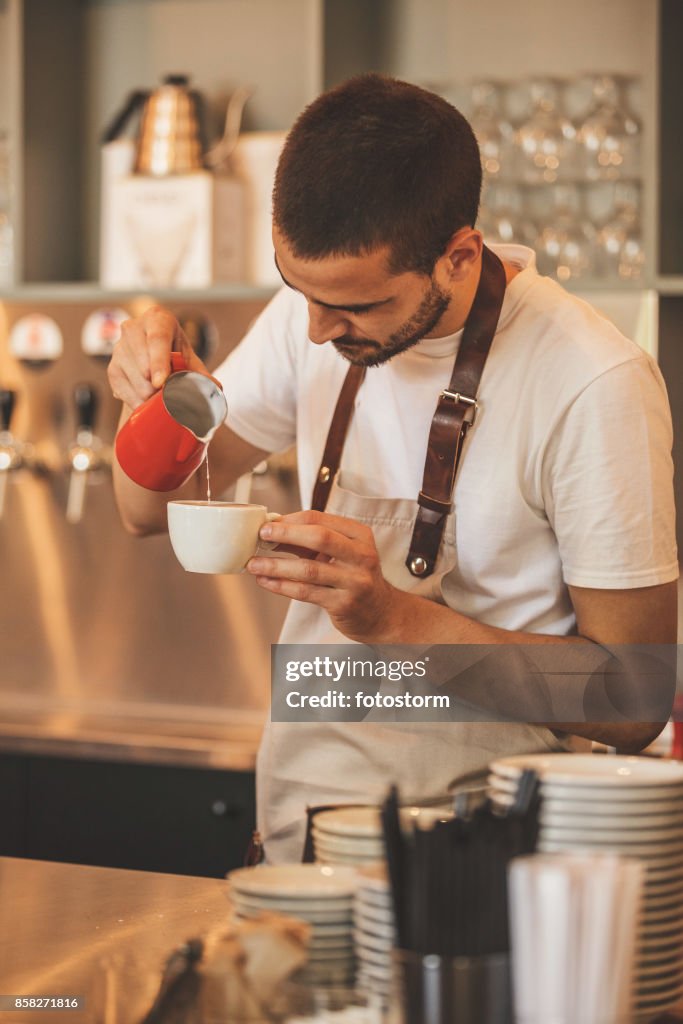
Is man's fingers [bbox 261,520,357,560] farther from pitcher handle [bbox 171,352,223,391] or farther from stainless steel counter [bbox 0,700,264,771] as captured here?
stainless steel counter [bbox 0,700,264,771]

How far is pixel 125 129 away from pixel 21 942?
2263 millimetres

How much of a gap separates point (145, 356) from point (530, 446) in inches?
17.9

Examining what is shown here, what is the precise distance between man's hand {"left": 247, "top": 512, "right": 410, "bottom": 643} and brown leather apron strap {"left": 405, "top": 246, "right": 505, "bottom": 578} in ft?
0.54

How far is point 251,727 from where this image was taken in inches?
115

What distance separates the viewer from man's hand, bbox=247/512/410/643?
4.32 ft

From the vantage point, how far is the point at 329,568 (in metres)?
1.34

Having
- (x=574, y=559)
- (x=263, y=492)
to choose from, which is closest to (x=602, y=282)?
(x=263, y=492)

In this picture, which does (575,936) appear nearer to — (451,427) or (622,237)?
(451,427)

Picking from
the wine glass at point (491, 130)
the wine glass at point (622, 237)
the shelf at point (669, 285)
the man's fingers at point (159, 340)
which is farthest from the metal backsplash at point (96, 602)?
the man's fingers at point (159, 340)

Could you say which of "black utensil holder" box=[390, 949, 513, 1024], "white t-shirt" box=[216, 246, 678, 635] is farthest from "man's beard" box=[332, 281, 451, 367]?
"black utensil holder" box=[390, 949, 513, 1024]

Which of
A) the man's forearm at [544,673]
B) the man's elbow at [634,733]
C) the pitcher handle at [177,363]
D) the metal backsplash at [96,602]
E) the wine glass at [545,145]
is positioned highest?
the wine glass at [545,145]

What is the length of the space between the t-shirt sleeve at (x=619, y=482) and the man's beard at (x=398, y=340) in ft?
0.62

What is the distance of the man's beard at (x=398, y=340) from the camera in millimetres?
1445

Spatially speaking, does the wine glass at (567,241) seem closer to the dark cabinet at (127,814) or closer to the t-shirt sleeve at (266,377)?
the t-shirt sleeve at (266,377)
